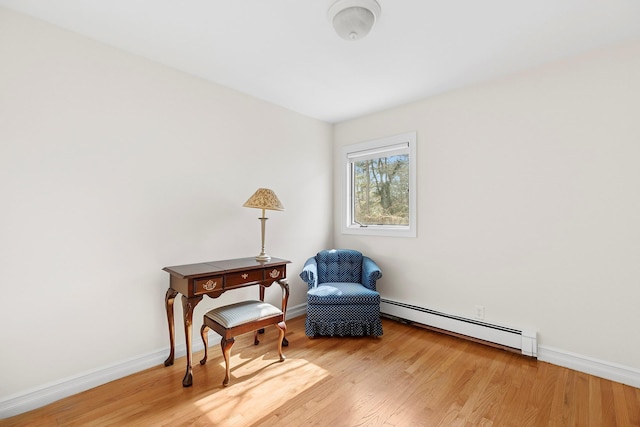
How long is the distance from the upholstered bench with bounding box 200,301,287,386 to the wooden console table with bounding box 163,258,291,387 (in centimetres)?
15

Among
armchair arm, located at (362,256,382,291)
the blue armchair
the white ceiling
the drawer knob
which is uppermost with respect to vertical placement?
the white ceiling

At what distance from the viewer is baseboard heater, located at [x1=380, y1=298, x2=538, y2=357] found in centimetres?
244

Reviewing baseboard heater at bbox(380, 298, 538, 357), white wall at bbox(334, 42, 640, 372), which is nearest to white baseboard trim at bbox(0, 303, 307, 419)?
baseboard heater at bbox(380, 298, 538, 357)

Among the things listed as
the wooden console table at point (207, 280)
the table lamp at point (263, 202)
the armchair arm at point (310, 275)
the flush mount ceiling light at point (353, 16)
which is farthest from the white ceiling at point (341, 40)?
the armchair arm at point (310, 275)

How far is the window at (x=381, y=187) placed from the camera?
3.26 metres

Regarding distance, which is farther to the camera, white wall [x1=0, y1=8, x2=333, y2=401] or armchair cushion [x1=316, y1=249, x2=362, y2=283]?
armchair cushion [x1=316, y1=249, x2=362, y2=283]

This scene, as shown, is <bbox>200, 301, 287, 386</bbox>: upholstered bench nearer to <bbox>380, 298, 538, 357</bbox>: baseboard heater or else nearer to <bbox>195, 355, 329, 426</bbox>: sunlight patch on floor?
<bbox>195, 355, 329, 426</bbox>: sunlight patch on floor

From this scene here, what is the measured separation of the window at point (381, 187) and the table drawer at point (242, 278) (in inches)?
63.6

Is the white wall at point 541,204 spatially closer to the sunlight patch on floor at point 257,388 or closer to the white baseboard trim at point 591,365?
the white baseboard trim at point 591,365

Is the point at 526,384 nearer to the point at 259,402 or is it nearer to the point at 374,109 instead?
the point at 259,402

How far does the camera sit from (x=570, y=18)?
5.99 ft

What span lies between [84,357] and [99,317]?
0.88 feet

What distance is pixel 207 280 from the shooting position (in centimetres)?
217

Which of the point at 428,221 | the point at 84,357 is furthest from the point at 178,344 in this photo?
the point at 428,221
